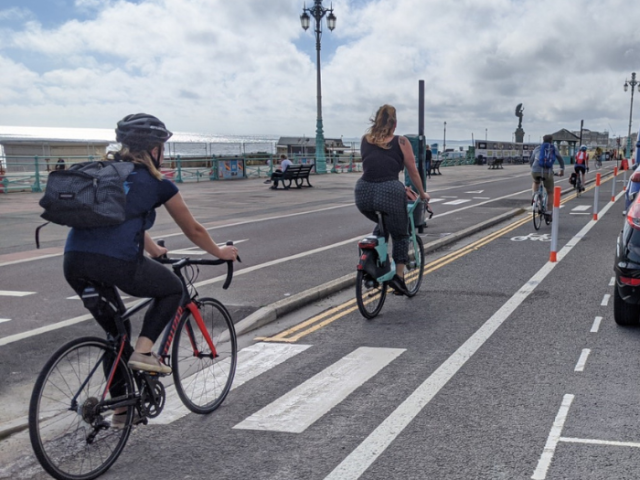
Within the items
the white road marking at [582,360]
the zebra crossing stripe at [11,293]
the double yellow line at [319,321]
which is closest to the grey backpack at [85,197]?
the double yellow line at [319,321]

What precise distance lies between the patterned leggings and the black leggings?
3.39 m

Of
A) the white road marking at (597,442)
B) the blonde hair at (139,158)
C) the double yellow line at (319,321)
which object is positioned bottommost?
the double yellow line at (319,321)

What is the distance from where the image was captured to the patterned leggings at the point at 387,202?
23.3 ft

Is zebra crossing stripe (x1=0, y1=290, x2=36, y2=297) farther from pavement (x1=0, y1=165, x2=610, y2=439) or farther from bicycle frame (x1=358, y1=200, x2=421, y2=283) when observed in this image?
bicycle frame (x1=358, y1=200, x2=421, y2=283)

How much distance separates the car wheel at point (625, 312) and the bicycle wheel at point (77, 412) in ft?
15.4

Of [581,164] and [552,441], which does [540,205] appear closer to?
[581,164]

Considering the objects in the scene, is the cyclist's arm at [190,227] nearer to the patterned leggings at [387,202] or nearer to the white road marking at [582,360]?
the white road marking at [582,360]

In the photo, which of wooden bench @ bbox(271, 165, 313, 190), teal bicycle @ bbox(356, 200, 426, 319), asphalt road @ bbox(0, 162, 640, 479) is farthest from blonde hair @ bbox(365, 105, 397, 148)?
wooden bench @ bbox(271, 165, 313, 190)

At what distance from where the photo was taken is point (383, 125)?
716 centimetres

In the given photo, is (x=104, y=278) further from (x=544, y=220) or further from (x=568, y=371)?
(x=544, y=220)

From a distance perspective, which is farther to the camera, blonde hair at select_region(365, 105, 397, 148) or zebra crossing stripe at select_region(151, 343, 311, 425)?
Result: blonde hair at select_region(365, 105, 397, 148)

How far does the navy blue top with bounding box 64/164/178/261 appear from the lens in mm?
3609

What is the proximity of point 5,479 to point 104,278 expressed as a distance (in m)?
1.20

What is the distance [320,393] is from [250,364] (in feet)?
3.17
